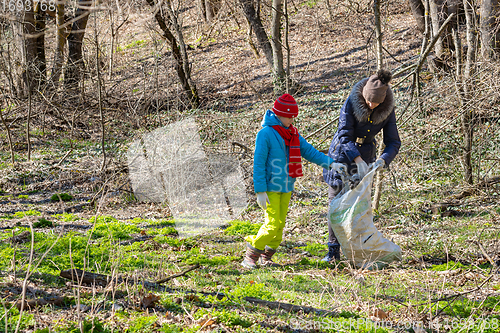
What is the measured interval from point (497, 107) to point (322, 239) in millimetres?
3358

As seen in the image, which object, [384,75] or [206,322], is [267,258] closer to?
[206,322]

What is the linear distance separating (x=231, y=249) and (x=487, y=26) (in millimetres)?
6173

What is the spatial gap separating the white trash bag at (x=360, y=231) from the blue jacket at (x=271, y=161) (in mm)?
633

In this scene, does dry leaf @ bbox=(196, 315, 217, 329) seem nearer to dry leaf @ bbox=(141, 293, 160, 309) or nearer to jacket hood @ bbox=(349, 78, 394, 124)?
dry leaf @ bbox=(141, 293, 160, 309)

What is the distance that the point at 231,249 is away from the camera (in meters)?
5.31

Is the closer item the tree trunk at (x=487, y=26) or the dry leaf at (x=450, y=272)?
the dry leaf at (x=450, y=272)

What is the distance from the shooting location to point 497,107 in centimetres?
620

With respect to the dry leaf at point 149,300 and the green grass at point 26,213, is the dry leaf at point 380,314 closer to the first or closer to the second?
the dry leaf at point 149,300

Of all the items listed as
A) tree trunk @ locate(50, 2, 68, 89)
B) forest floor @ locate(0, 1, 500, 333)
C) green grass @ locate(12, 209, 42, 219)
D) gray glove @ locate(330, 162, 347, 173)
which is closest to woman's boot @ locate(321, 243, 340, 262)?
forest floor @ locate(0, 1, 500, 333)

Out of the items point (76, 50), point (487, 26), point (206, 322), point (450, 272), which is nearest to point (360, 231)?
point (450, 272)

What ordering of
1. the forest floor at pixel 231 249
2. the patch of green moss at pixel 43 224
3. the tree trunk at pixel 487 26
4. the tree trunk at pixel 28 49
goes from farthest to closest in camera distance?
the tree trunk at pixel 28 49, the tree trunk at pixel 487 26, the patch of green moss at pixel 43 224, the forest floor at pixel 231 249

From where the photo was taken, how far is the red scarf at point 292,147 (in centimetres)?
439

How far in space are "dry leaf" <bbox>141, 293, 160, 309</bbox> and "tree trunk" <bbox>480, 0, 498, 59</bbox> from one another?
6808 mm

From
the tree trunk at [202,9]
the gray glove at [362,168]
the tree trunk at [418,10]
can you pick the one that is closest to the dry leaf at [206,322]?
the gray glove at [362,168]
